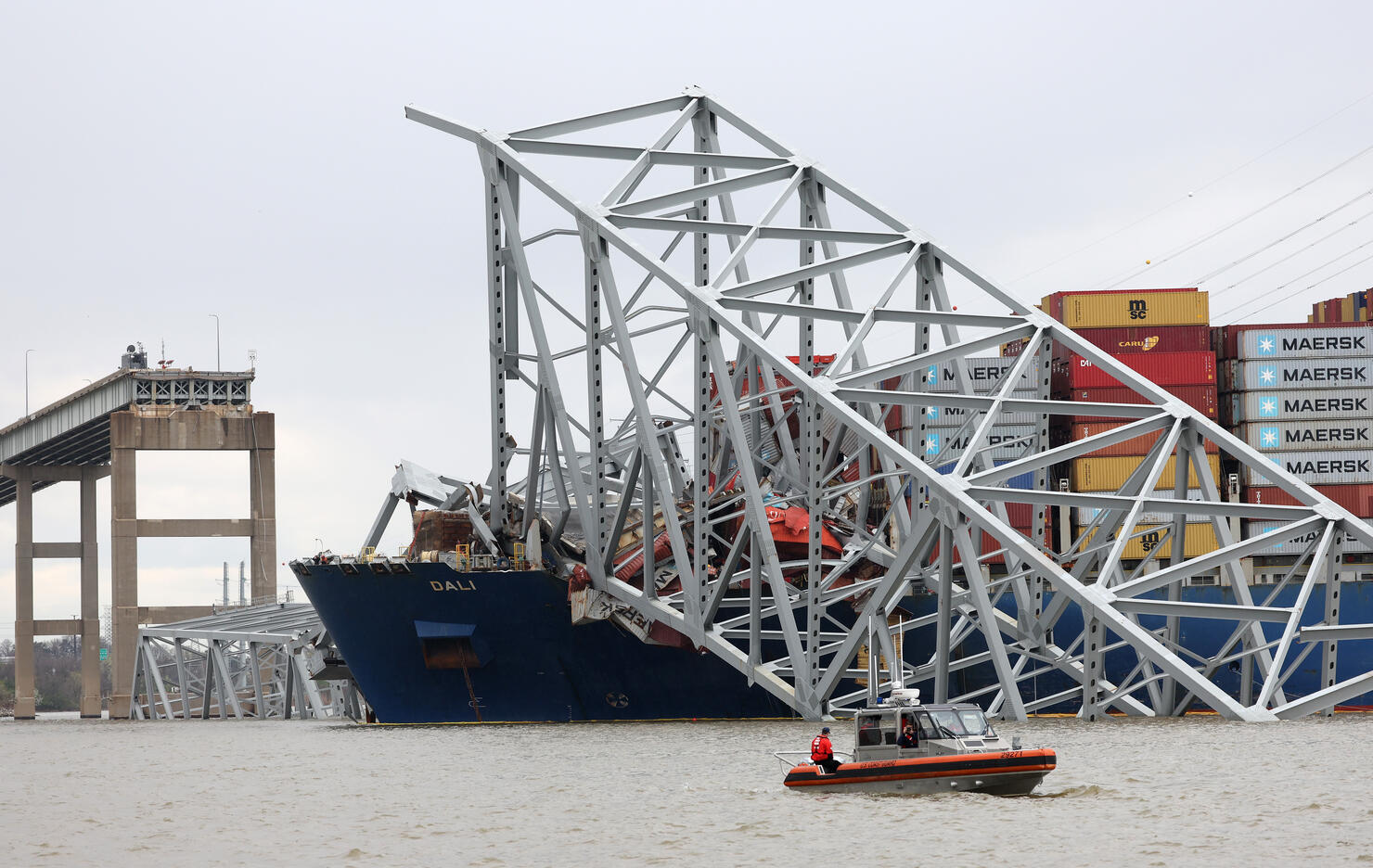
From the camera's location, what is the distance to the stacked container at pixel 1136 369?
192ft

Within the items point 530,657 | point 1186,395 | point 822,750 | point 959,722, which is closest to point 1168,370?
point 1186,395

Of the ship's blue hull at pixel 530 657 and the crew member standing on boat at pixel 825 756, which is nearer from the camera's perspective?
the crew member standing on boat at pixel 825 756

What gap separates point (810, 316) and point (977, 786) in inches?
695

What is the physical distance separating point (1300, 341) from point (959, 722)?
38.2 metres

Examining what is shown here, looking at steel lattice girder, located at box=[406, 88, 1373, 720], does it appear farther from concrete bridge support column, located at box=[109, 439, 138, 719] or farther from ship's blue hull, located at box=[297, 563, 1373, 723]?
concrete bridge support column, located at box=[109, 439, 138, 719]

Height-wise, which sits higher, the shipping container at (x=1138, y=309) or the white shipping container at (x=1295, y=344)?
the shipping container at (x=1138, y=309)

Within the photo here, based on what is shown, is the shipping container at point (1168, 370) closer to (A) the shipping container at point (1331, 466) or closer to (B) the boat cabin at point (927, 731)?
(A) the shipping container at point (1331, 466)

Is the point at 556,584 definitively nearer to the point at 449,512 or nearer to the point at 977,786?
the point at 449,512

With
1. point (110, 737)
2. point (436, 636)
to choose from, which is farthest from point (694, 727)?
point (110, 737)

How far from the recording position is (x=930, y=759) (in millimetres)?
25281

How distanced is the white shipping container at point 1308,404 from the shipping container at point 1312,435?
20 cm

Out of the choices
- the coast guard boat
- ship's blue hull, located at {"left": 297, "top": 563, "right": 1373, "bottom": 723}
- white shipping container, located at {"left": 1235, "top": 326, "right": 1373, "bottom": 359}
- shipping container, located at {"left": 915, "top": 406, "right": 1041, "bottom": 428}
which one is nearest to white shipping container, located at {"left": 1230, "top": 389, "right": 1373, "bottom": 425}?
white shipping container, located at {"left": 1235, "top": 326, "right": 1373, "bottom": 359}

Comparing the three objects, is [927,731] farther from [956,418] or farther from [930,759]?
[956,418]

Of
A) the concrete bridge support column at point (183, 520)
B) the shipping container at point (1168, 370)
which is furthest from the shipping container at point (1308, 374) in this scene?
the concrete bridge support column at point (183, 520)
